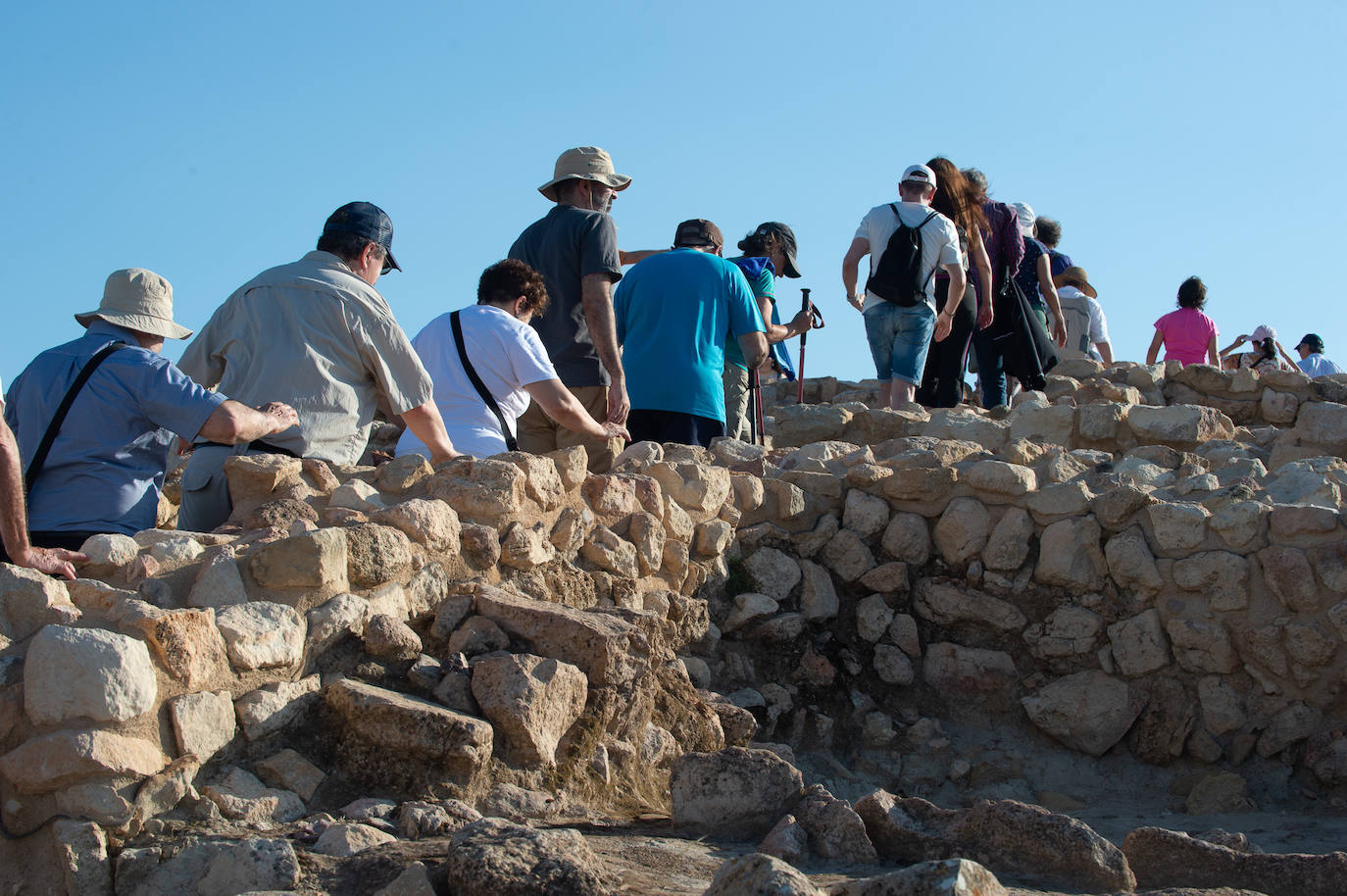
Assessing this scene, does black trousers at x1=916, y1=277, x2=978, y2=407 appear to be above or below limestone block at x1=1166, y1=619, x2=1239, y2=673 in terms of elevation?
above

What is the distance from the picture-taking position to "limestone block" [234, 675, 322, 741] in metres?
3.01

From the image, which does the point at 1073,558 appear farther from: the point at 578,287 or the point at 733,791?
the point at 733,791

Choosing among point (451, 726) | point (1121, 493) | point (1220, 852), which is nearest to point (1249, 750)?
point (1121, 493)

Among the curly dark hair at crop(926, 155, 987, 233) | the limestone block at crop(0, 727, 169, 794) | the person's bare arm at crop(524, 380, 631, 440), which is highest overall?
the curly dark hair at crop(926, 155, 987, 233)

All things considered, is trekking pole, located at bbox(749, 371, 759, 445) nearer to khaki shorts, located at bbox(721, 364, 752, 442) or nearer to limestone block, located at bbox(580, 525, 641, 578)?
khaki shorts, located at bbox(721, 364, 752, 442)

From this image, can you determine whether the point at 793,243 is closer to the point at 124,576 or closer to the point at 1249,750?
the point at 1249,750

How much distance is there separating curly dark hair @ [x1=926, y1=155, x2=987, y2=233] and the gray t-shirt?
7.75 ft

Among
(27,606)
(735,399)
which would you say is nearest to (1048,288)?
(735,399)

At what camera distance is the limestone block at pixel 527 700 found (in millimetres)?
3250

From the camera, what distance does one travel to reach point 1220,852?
278cm

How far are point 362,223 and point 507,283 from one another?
0.71 m

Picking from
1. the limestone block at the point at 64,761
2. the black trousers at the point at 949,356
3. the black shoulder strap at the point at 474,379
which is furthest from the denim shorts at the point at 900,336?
the limestone block at the point at 64,761

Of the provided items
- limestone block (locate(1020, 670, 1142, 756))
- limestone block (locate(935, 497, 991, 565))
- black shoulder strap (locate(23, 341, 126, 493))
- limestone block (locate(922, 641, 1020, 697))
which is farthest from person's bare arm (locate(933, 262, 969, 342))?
black shoulder strap (locate(23, 341, 126, 493))

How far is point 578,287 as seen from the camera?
560cm
